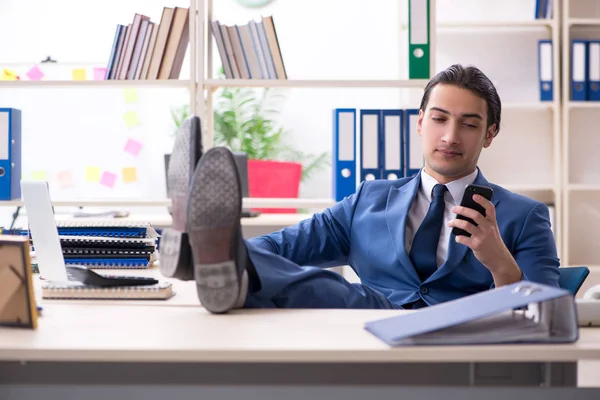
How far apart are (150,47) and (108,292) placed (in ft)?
5.99

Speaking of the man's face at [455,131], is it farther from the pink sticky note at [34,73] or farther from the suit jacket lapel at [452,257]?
the pink sticky note at [34,73]

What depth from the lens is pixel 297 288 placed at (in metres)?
1.28

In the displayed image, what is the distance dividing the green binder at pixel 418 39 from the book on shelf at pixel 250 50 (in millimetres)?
525

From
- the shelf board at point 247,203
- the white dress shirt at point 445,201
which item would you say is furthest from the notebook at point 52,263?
the shelf board at point 247,203

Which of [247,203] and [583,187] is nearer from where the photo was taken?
[247,203]

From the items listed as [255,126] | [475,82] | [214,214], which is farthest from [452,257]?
[255,126]

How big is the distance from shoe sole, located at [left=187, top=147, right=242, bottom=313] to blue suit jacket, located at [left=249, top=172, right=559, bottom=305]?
530mm

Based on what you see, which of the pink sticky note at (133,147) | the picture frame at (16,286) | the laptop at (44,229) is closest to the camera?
the picture frame at (16,286)

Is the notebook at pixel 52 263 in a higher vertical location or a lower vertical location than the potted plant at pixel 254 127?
lower

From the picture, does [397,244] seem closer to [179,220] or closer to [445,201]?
[445,201]

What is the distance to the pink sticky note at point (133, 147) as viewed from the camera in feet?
15.3

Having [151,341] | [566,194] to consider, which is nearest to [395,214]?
[151,341]

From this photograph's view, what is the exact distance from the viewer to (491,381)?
1.02 m

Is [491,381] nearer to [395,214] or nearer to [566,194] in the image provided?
[395,214]
